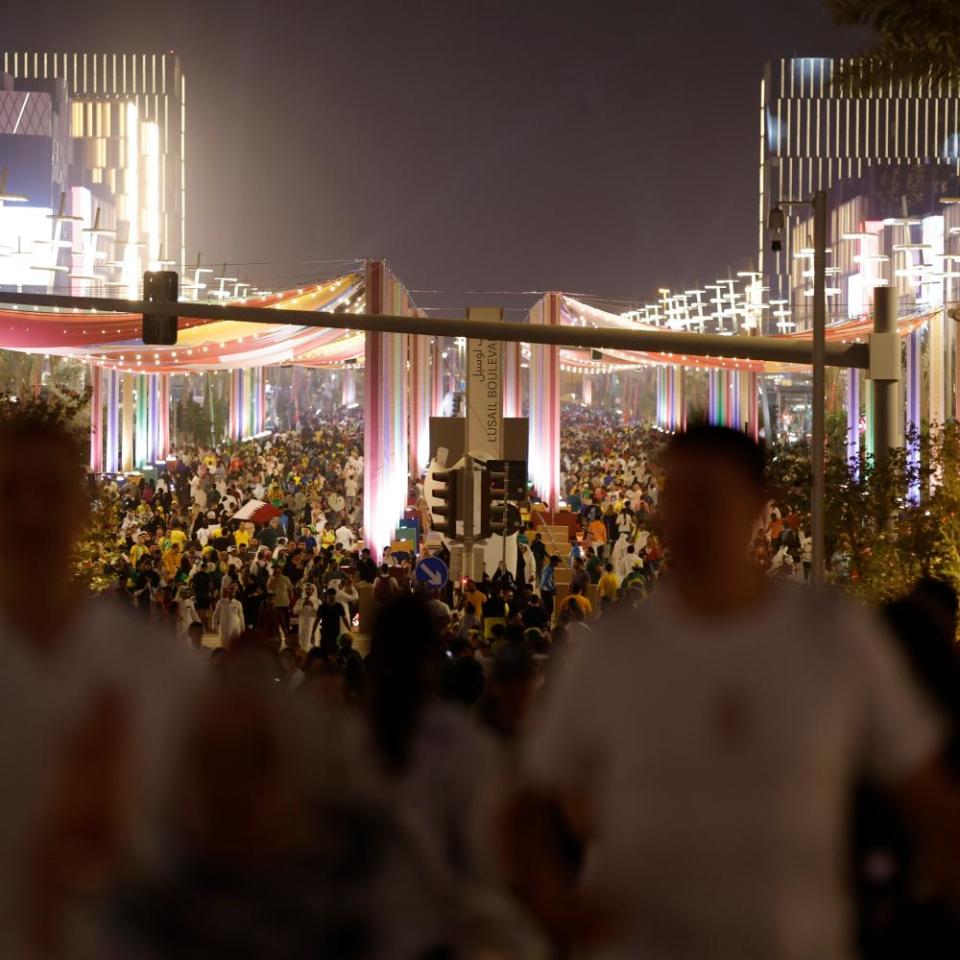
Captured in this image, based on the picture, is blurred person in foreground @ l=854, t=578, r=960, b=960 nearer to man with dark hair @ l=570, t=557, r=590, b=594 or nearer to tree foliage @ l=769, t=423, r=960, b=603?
tree foliage @ l=769, t=423, r=960, b=603

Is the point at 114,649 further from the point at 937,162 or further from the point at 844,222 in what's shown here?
the point at 937,162

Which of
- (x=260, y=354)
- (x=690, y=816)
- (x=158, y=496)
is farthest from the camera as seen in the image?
(x=260, y=354)

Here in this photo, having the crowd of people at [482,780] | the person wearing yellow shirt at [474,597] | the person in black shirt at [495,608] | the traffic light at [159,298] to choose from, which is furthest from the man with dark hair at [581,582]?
the crowd of people at [482,780]

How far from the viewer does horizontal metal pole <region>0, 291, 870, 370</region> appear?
43.0 ft

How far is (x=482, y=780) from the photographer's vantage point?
2.47 m

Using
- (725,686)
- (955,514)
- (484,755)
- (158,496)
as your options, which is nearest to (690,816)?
(725,686)

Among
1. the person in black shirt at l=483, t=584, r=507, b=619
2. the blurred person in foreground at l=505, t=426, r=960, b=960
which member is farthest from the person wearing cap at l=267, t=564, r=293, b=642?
the blurred person in foreground at l=505, t=426, r=960, b=960

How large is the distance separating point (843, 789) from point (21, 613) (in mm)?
1151

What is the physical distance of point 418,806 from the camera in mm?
2344

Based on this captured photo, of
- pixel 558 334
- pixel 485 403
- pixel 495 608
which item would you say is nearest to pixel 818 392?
pixel 558 334

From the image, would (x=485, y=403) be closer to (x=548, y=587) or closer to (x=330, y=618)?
(x=548, y=587)

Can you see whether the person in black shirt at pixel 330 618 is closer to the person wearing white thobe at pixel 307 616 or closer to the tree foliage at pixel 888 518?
the person wearing white thobe at pixel 307 616

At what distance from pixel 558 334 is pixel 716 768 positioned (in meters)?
11.0

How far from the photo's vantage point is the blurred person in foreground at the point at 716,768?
2.30m
